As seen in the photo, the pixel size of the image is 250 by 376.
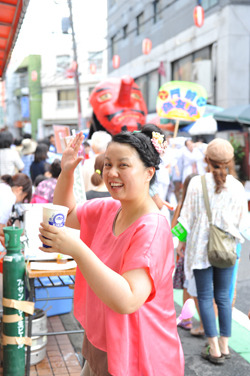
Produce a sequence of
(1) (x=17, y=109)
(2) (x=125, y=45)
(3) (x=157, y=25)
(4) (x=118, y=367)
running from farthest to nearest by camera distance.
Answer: (1) (x=17, y=109) < (2) (x=125, y=45) < (3) (x=157, y=25) < (4) (x=118, y=367)

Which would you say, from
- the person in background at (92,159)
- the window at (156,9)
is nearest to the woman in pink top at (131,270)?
the person in background at (92,159)

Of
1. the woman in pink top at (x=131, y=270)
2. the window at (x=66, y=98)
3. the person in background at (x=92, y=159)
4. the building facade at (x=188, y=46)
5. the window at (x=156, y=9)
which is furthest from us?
the window at (x=66, y=98)

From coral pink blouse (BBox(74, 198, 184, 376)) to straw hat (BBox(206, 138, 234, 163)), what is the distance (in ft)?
5.86

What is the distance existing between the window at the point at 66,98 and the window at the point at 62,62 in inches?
89.6

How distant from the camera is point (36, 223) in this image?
3.50 metres

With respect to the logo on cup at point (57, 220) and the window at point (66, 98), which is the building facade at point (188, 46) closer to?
the logo on cup at point (57, 220)

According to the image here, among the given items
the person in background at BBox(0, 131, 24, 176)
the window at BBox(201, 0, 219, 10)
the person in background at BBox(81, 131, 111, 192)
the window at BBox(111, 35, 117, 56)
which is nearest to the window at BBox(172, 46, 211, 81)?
the window at BBox(201, 0, 219, 10)

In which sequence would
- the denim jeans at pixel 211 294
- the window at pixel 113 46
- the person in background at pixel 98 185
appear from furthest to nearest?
the window at pixel 113 46 < the person in background at pixel 98 185 < the denim jeans at pixel 211 294

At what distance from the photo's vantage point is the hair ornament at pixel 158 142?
1.88 m

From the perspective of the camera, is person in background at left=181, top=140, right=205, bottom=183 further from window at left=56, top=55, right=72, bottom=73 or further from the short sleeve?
window at left=56, top=55, right=72, bottom=73

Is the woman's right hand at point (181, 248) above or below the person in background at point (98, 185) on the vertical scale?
below

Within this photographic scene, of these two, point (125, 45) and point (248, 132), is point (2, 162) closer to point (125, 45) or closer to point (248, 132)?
point (248, 132)

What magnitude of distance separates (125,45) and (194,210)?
2522cm

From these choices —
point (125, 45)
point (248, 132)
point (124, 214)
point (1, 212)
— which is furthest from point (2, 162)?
point (125, 45)
